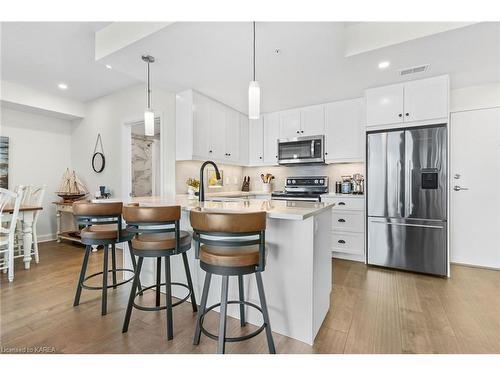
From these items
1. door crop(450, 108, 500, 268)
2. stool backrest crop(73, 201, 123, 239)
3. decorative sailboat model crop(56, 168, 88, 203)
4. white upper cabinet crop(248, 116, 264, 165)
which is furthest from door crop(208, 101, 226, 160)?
door crop(450, 108, 500, 268)

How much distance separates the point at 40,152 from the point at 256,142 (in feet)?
13.1

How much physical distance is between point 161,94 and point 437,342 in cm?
412

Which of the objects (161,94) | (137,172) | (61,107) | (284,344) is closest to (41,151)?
(61,107)

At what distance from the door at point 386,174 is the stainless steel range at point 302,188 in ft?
2.91

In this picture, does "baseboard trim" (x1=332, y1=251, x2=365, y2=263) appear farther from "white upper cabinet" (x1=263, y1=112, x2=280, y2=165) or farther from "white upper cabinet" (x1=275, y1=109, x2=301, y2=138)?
"white upper cabinet" (x1=275, y1=109, x2=301, y2=138)

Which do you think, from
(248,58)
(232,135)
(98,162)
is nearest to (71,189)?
(98,162)

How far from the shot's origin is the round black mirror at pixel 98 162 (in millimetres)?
4477

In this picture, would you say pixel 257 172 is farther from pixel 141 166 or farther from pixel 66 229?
pixel 66 229

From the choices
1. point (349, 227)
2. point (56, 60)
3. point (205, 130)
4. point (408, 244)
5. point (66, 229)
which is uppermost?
point (56, 60)

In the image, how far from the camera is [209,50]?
236cm

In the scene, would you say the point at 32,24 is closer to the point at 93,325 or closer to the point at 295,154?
the point at 93,325

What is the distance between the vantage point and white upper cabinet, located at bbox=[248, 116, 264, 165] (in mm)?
4590

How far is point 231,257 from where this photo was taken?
55.6 inches

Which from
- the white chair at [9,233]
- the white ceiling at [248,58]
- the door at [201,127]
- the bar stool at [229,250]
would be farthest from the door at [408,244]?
the white chair at [9,233]
